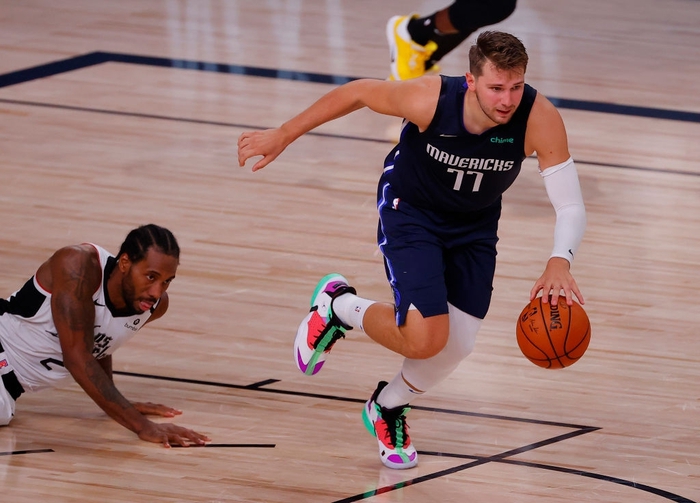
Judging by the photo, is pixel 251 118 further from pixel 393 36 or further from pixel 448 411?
pixel 448 411

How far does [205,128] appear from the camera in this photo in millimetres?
7699

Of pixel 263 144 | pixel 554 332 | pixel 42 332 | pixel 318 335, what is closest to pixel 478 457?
pixel 554 332

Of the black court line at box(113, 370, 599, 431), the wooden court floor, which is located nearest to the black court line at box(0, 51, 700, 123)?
the wooden court floor

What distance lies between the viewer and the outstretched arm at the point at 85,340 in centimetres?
362

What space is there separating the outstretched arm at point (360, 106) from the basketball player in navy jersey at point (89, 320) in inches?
15.1

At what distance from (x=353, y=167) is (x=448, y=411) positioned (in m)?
3.15

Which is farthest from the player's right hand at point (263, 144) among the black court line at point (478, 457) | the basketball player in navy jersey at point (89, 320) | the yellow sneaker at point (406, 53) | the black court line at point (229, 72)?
the black court line at point (229, 72)

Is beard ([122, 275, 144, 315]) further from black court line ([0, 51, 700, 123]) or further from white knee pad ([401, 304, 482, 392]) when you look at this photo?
black court line ([0, 51, 700, 123])

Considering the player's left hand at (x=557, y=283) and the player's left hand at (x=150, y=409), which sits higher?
the player's left hand at (x=557, y=283)

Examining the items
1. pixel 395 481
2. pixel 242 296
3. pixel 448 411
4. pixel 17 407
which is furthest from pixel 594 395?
pixel 17 407

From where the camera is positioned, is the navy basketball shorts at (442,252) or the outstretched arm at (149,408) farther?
the outstretched arm at (149,408)

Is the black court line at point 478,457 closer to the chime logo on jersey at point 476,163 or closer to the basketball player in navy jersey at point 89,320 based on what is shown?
the basketball player in navy jersey at point 89,320

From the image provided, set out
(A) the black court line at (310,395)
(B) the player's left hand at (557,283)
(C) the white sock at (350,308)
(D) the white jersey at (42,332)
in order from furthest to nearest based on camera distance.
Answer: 1. (A) the black court line at (310,395)
2. (C) the white sock at (350,308)
3. (D) the white jersey at (42,332)
4. (B) the player's left hand at (557,283)

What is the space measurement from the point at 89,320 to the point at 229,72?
577 centimetres
